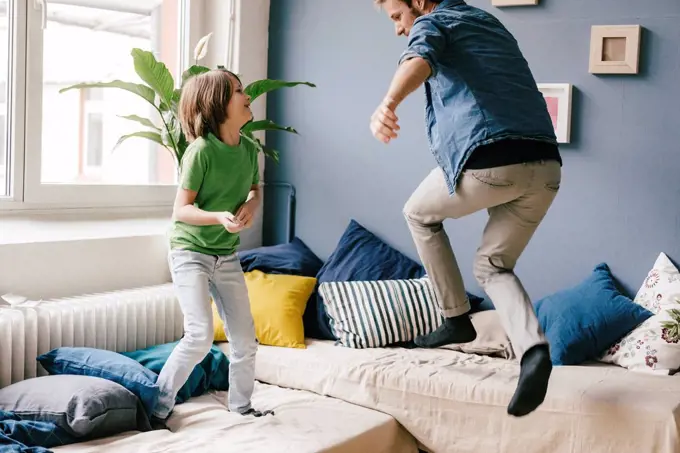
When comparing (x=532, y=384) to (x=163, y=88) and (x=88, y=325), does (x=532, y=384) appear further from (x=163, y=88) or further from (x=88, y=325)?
(x=163, y=88)

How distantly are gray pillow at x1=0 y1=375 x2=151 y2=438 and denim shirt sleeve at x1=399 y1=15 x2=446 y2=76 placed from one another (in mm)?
1306

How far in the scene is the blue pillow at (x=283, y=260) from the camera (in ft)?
12.4

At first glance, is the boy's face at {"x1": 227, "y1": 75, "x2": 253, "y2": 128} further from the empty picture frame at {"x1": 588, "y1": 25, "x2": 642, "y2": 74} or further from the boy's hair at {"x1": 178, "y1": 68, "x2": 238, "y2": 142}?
the empty picture frame at {"x1": 588, "y1": 25, "x2": 642, "y2": 74}

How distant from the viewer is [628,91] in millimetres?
3354

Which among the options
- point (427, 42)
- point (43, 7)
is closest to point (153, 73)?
point (43, 7)

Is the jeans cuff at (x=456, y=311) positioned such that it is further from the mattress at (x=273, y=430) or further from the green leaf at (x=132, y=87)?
the green leaf at (x=132, y=87)

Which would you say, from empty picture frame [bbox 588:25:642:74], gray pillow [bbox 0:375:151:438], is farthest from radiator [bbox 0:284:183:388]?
empty picture frame [bbox 588:25:642:74]

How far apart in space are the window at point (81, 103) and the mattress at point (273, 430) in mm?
1122

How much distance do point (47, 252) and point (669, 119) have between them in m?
2.39

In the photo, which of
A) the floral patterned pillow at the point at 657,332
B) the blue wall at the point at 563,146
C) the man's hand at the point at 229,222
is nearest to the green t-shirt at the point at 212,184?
the man's hand at the point at 229,222

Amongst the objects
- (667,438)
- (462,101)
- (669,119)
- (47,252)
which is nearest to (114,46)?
(47,252)

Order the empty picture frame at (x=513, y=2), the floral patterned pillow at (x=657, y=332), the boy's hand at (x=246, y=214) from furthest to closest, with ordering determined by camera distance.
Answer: the empty picture frame at (x=513, y=2)
the floral patterned pillow at (x=657, y=332)
the boy's hand at (x=246, y=214)

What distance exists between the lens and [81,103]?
3.63 metres

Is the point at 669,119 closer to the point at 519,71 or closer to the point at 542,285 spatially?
the point at 542,285
